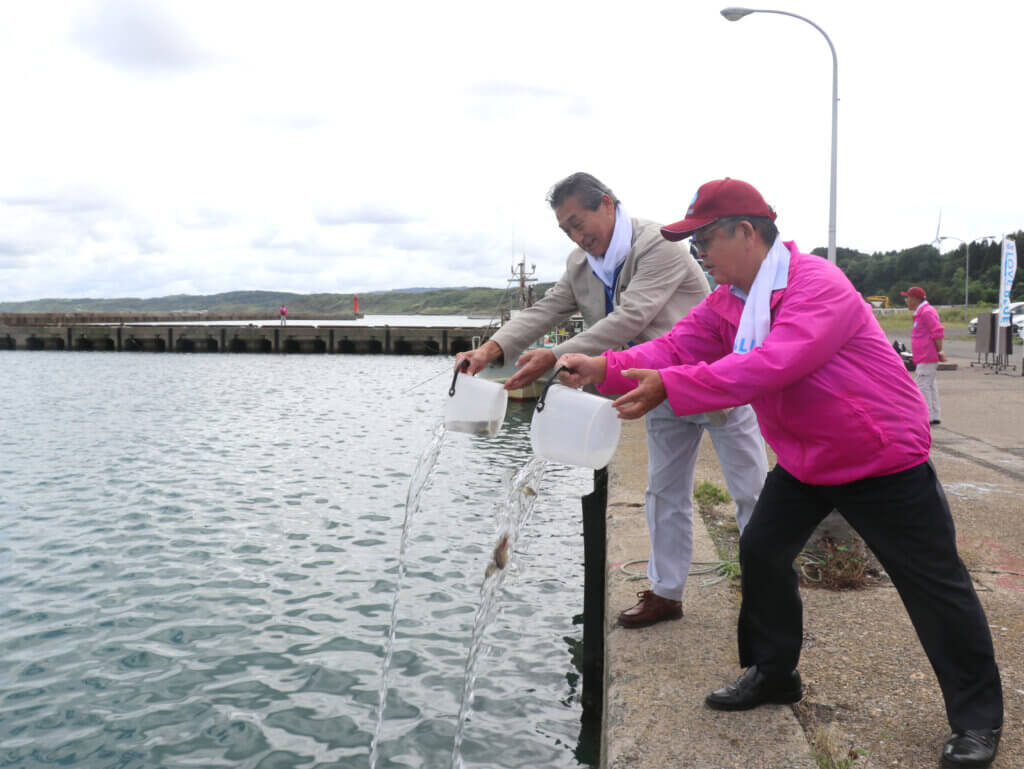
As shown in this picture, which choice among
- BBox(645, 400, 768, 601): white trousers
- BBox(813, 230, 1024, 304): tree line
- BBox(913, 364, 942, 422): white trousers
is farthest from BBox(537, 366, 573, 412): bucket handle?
BBox(813, 230, 1024, 304): tree line

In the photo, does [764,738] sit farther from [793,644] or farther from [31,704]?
[31,704]

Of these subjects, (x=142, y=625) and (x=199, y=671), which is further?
(x=142, y=625)

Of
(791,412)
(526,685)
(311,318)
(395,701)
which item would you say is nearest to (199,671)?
(395,701)

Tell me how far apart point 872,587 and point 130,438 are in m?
16.6

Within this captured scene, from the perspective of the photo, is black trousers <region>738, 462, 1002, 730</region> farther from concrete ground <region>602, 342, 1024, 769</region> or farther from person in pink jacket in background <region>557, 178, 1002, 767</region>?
concrete ground <region>602, 342, 1024, 769</region>

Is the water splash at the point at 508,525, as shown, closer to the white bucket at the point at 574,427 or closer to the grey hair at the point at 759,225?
the white bucket at the point at 574,427

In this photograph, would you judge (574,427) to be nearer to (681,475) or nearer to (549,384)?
(549,384)

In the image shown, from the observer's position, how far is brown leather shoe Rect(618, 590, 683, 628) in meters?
4.27

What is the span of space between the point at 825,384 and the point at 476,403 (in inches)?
60.0

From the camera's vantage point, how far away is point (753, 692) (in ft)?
10.8

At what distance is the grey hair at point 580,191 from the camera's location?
155 inches

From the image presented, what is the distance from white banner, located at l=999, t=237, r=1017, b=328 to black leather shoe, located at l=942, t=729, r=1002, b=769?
924 inches

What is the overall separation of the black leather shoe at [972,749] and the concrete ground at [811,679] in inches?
2.9

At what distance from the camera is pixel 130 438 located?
1798 centimetres
